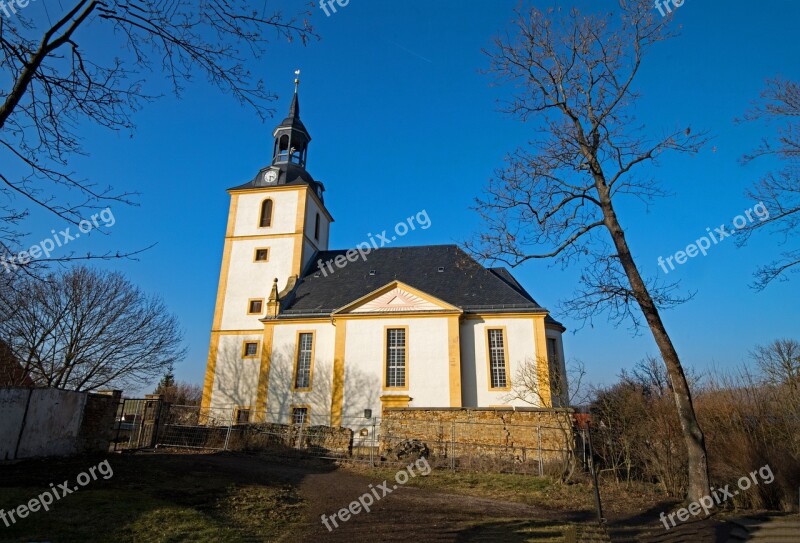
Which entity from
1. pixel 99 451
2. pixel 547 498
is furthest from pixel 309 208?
pixel 547 498

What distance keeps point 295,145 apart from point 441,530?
30.8 metres

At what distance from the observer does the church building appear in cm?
2289

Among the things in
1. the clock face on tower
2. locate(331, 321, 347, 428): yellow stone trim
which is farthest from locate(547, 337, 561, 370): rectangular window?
the clock face on tower

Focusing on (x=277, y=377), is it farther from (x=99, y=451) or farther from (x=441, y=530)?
(x=441, y=530)

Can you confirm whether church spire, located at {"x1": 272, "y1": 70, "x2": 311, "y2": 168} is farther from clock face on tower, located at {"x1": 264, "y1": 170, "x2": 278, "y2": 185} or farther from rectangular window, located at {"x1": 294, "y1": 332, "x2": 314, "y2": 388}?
rectangular window, located at {"x1": 294, "y1": 332, "x2": 314, "y2": 388}

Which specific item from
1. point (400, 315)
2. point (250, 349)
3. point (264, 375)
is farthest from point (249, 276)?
point (400, 315)

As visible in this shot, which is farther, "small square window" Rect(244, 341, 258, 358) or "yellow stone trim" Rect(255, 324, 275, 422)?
"small square window" Rect(244, 341, 258, 358)

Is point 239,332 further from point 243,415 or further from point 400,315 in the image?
point 400,315

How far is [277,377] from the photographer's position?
81.6 feet

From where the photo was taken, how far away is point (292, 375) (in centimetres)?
2462

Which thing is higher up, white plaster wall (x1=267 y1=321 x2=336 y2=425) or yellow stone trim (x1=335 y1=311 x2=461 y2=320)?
yellow stone trim (x1=335 y1=311 x2=461 y2=320)

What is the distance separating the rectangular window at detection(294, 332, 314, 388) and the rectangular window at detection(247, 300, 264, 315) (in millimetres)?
4067

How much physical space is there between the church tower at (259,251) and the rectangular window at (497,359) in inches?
480

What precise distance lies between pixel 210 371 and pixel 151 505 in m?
19.9
